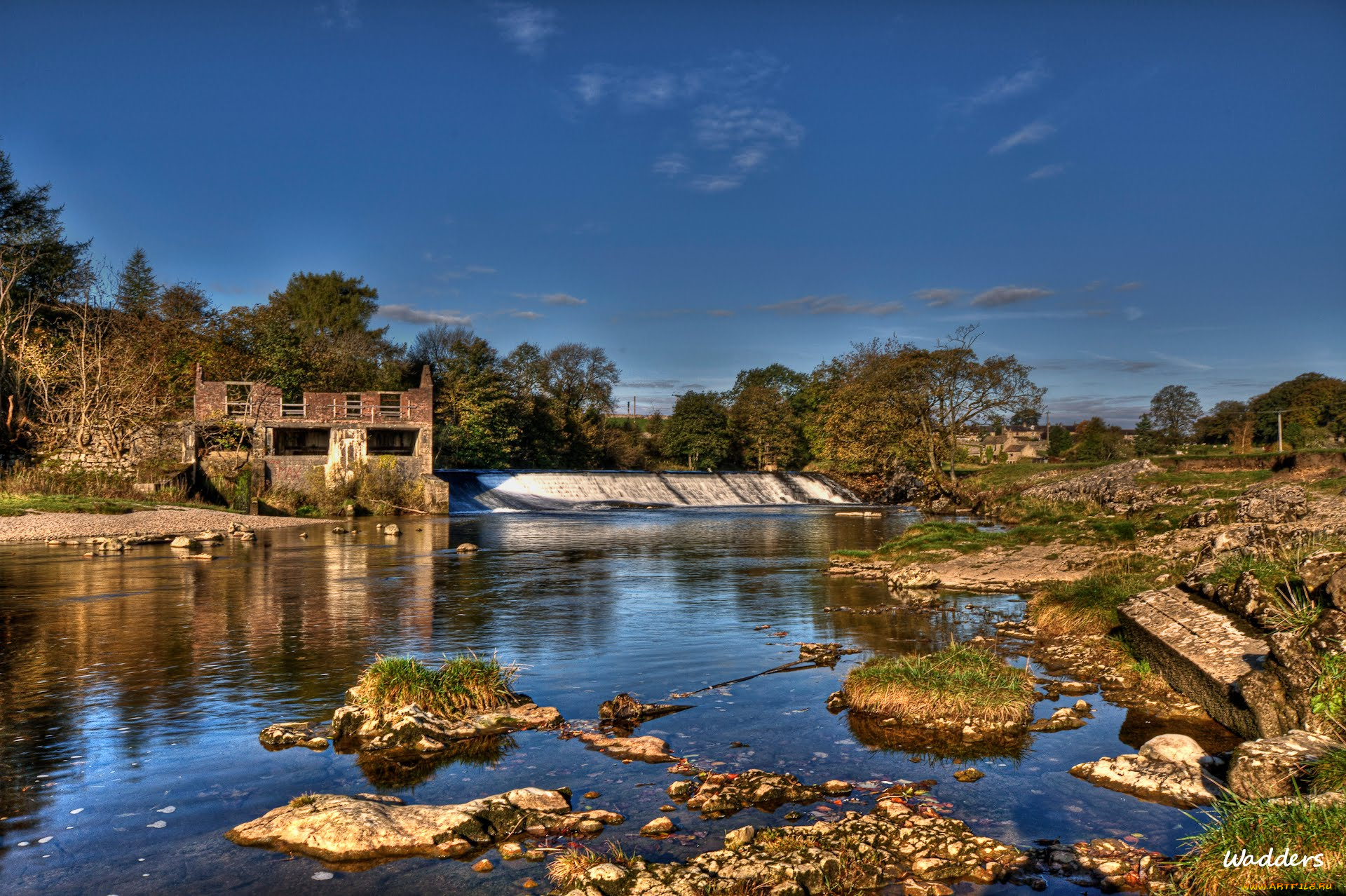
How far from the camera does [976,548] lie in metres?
17.8

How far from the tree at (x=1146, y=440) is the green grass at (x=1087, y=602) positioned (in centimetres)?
4961

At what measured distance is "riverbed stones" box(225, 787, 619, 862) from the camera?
17.3 ft

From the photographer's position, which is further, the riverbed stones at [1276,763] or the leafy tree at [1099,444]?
the leafy tree at [1099,444]

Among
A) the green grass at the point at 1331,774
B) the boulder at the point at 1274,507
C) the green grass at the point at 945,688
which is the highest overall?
the boulder at the point at 1274,507

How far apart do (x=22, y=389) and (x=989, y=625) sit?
136 feet

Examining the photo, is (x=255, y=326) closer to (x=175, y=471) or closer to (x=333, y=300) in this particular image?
(x=333, y=300)

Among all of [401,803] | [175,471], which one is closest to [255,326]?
[175,471]

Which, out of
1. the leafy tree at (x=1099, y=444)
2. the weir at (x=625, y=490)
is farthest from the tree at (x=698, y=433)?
the leafy tree at (x=1099, y=444)

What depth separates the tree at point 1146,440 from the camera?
62747 mm

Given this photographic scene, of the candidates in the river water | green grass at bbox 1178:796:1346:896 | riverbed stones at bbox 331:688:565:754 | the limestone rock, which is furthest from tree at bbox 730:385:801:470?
green grass at bbox 1178:796:1346:896

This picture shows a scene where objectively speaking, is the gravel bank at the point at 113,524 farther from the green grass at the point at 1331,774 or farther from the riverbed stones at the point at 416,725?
the green grass at the point at 1331,774

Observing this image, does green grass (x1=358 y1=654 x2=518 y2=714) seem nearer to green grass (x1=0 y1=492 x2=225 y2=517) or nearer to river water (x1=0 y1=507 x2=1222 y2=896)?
river water (x1=0 y1=507 x2=1222 y2=896)

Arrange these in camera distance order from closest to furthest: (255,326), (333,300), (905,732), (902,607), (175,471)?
(905,732) < (902,607) < (175,471) < (255,326) < (333,300)

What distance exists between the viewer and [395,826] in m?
5.45
